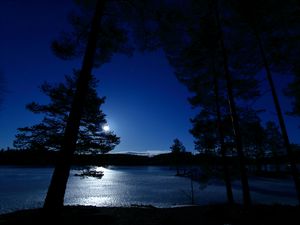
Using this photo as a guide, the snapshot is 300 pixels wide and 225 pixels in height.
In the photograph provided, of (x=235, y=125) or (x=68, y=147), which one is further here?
(x=235, y=125)

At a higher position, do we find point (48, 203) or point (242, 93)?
point (242, 93)

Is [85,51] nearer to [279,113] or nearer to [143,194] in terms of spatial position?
[279,113]

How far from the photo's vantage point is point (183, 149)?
236 feet

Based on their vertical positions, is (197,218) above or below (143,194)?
above

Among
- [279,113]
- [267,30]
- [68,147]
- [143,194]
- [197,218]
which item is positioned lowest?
[143,194]

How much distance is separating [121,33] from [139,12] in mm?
1127

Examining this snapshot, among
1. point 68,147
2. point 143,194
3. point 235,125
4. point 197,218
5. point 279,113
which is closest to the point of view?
point 68,147

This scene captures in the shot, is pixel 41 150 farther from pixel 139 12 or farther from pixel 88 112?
pixel 139 12

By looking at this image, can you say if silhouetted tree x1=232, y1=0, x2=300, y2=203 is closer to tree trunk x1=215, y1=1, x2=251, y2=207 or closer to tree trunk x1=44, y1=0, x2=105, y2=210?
tree trunk x1=215, y1=1, x2=251, y2=207

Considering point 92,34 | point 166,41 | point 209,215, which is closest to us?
point 92,34

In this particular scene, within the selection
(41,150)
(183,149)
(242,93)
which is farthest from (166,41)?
(183,149)

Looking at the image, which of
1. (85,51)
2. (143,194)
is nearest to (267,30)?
(85,51)

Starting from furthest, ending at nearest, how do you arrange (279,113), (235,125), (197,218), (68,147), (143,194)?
1. (143,194)
2. (279,113)
3. (235,125)
4. (197,218)
5. (68,147)

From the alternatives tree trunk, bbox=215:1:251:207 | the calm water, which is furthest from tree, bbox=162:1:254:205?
the calm water
